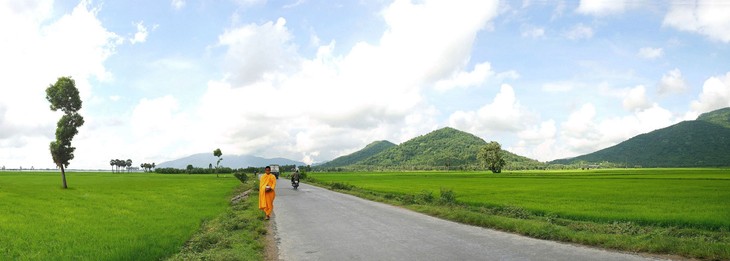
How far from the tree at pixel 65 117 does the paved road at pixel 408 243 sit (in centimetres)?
3797

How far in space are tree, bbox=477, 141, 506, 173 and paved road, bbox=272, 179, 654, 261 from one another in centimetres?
11025

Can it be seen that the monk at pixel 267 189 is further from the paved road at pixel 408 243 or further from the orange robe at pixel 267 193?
the paved road at pixel 408 243

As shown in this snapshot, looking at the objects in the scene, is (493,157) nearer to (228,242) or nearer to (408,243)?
(408,243)

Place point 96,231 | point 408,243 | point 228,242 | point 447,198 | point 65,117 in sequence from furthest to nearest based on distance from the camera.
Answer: point 65,117 → point 447,198 → point 96,231 → point 228,242 → point 408,243

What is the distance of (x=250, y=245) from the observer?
11.3 metres

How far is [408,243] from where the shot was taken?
11.2 metres

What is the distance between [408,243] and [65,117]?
45.2 meters

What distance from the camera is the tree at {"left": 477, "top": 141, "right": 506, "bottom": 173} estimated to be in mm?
Answer: 121500

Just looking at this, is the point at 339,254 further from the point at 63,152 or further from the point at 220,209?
the point at 63,152

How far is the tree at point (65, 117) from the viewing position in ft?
142

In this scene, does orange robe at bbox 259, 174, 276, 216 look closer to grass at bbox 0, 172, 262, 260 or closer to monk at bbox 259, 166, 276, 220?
monk at bbox 259, 166, 276, 220

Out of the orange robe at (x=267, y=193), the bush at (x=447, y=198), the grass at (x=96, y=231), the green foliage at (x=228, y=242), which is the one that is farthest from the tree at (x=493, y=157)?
the green foliage at (x=228, y=242)

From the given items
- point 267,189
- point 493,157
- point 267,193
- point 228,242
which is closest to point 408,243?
point 228,242

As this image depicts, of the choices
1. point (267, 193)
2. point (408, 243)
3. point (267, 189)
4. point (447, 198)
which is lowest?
point (408, 243)
